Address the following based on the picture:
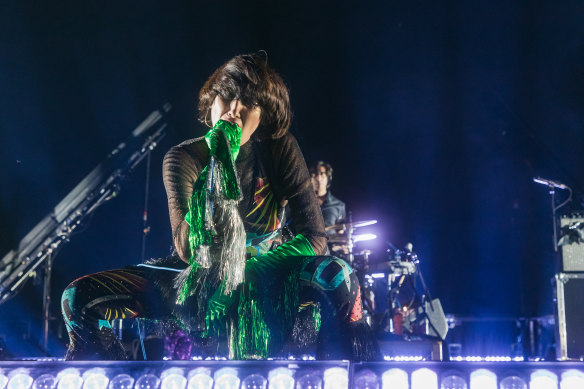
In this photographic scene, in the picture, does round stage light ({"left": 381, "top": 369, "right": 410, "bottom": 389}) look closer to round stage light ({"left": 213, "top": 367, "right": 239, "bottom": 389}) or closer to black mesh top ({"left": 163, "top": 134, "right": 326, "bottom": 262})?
round stage light ({"left": 213, "top": 367, "right": 239, "bottom": 389})

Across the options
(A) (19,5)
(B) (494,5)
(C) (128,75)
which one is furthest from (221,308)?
(B) (494,5)

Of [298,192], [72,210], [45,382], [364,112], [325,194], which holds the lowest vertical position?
[45,382]

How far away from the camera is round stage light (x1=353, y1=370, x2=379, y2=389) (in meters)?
0.78

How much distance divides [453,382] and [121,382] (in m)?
0.48

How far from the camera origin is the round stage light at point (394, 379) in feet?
2.56

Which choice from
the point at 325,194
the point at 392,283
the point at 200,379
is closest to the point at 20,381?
the point at 200,379

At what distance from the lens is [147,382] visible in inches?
32.2

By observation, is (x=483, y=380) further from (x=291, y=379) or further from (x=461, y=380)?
(x=291, y=379)

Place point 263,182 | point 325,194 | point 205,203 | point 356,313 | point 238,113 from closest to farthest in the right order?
point 205,203 < point 356,313 < point 238,113 < point 263,182 < point 325,194

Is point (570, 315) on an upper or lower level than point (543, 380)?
upper

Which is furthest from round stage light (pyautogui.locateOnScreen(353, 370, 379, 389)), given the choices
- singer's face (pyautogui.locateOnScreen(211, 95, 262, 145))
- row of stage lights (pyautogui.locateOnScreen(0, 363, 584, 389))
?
singer's face (pyautogui.locateOnScreen(211, 95, 262, 145))

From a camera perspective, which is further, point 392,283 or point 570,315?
point 392,283

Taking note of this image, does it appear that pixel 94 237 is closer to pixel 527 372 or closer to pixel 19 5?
pixel 19 5

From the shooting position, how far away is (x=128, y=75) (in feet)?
15.6
